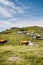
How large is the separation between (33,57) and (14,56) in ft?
12.5

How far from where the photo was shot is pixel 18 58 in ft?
93.7

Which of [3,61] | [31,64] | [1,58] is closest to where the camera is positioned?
[31,64]

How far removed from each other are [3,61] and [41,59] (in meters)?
7.00

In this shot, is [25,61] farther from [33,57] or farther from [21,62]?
[33,57]

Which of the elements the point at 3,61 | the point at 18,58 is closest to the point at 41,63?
the point at 18,58

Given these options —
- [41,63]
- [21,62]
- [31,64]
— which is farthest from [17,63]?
[41,63]

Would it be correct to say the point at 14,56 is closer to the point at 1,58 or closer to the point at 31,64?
the point at 1,58

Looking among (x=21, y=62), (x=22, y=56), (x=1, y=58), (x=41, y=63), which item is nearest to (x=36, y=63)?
(x=41, y=63)

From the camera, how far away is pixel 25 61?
2678 cm

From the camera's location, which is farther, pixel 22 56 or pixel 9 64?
pixel 22 56

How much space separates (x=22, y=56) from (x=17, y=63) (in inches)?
150

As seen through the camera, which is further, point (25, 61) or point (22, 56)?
point (22, 56)

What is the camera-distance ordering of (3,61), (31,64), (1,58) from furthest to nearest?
(1,58), (3,61), (31,64)

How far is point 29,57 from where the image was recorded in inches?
1148
